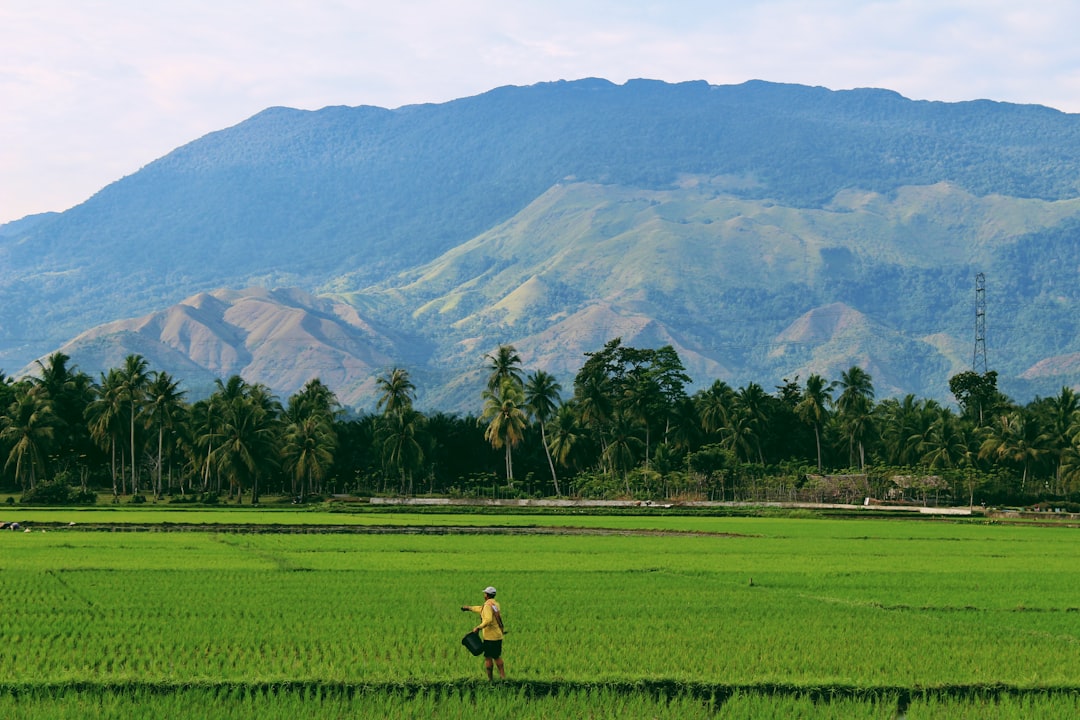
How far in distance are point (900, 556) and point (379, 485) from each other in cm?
7860

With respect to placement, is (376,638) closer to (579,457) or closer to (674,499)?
(674,499)

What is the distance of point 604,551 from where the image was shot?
42531 millimetres

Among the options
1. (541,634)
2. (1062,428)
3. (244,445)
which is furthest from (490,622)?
(1062,428)

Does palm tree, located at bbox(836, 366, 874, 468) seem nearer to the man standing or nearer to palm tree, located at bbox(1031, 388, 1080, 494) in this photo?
palm tree, located at bbox(1031, 388, 1080, 494)

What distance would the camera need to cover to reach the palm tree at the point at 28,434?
8806 centimetres

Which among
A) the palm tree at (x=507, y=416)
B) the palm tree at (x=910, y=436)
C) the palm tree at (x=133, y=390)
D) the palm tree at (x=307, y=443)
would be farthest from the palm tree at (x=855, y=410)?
the palm tree at (x=133, y=390)

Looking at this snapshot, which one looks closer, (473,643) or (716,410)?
(473,643)

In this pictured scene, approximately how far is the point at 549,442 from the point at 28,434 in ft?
147

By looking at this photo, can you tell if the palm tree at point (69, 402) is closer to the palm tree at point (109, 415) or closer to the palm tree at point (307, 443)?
the palm tree at point (109, 415)

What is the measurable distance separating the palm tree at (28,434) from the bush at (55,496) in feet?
5.75

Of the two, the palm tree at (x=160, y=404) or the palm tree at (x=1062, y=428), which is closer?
the palm tree at (x=160, y=404)

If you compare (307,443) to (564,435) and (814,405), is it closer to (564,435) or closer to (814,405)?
(564,435)

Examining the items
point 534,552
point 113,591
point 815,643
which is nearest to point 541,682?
point 815,643

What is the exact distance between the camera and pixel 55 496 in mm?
87125
